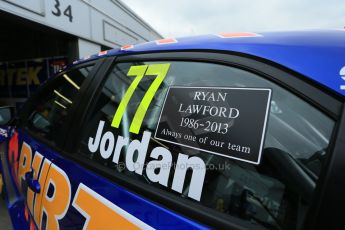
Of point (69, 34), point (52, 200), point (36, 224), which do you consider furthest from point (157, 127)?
point (69, 34)

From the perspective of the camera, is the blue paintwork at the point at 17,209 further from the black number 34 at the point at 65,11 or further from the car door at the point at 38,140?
the black number 34 at the point at 65,11

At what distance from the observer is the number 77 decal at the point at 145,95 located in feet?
3.94

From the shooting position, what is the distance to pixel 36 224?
5.27 feet

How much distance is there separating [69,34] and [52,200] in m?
6.20

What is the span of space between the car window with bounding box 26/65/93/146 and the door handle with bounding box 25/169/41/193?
226 millimetres

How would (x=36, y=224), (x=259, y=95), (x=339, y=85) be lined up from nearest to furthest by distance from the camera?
1. (x=339, y=85)
2. (x=259, y=95)
3. (x=36, y=224)

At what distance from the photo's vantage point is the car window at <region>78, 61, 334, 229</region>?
0.80 meters

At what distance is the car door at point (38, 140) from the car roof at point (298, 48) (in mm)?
798

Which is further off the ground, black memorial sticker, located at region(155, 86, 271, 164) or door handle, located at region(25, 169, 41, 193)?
black memorial sticker, located at region(155, 86, 271, 164)

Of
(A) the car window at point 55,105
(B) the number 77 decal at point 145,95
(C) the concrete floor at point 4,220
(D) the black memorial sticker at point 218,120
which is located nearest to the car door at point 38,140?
(A) the car window at point 55,105

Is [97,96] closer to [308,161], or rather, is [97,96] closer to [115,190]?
[115,190]

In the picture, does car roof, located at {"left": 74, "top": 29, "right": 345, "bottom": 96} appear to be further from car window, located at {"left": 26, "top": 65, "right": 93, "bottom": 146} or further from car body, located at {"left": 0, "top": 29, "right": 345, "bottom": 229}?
car window, located at {"left": 26, "top": 65, "right": 93, "bottom": 146}

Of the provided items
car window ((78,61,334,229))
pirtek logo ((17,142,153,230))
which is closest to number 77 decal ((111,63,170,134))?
car window ((78,61,334,229))

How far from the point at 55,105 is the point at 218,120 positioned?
1.30 metres
